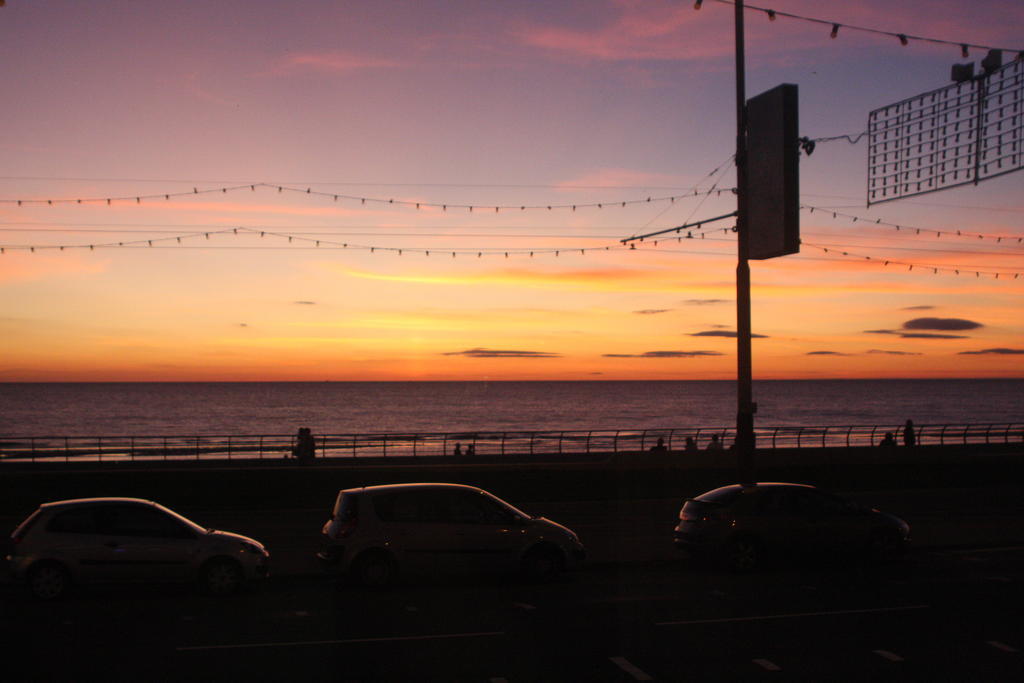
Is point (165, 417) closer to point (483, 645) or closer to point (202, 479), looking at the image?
point (202, 479)

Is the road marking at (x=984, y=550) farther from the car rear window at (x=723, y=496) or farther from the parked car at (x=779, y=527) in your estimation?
the car rear window at (x=723, y=496)

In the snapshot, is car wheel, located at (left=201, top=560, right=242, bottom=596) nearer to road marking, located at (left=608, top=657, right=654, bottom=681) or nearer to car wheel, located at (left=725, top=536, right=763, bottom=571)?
road marking, located at (left=608, top=657, right=654, bottom=681)

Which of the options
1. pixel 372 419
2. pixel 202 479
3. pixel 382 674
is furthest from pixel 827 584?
pixel 372 419

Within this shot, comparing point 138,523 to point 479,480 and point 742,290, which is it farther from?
point 479,480

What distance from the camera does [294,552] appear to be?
16500mm

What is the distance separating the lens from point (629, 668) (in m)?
9.21

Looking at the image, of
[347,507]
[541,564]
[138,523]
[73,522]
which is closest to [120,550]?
[138,523]

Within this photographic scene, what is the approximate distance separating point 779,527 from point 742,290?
467 cm

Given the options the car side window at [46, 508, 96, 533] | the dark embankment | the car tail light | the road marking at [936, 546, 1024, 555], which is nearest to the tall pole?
the car tail light

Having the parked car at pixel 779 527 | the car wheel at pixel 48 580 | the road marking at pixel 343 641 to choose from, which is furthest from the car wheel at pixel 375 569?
the parked car at pixel 779 527

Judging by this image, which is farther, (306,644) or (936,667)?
(306,644)

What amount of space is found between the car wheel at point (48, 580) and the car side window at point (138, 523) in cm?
72

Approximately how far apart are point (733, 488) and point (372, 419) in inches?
4232

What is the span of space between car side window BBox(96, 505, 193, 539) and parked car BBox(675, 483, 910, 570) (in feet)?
26.7
